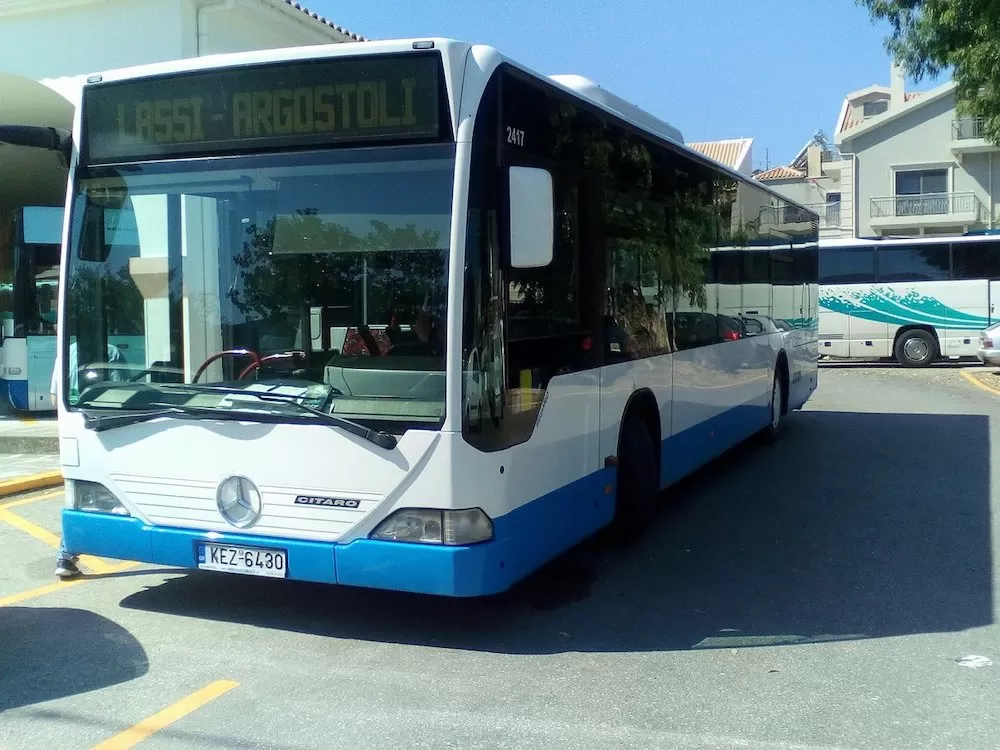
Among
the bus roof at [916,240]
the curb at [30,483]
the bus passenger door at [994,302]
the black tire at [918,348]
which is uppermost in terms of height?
the bus roof at [916,240]

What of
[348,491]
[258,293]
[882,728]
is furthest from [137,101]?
[882,728]

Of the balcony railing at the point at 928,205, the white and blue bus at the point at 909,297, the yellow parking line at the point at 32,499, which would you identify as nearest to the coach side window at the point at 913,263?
the white and blue bus at the point at 909,297

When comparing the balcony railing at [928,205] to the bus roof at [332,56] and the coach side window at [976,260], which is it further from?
the bus roof at [332,56]

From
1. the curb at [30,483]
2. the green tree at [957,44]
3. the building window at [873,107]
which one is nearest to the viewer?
the curb at [30,483]

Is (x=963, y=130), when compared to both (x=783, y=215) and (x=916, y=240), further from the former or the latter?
(x=783, y=215)

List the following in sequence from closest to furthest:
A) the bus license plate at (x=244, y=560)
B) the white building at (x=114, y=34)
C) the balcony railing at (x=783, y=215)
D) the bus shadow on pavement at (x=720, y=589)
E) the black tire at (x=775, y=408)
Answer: the bus license plate at (x=244, y=560) → the bus shadow on pavement at (x=720, y=589) → the balcony railing at (x=783, y=215) → the white building at (x=114, y=34) → the black tire at (x=775, y=408)

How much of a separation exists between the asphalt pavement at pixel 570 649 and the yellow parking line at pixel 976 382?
38.0 ft

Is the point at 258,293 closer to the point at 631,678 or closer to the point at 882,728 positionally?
the point at 631,678

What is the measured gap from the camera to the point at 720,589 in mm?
6477

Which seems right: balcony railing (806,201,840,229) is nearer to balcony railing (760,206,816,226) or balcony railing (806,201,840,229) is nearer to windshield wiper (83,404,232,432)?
balcony railing (760,206,816,226)

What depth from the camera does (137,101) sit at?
5.62m

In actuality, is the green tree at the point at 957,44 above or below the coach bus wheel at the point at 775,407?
above

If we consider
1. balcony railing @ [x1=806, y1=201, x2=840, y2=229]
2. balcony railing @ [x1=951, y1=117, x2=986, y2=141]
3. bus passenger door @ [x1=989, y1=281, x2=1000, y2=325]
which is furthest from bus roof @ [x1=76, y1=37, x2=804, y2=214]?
balcony railing @ [x1=806, y1=201, x2=840, y2=229]

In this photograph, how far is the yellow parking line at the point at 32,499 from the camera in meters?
9.17
